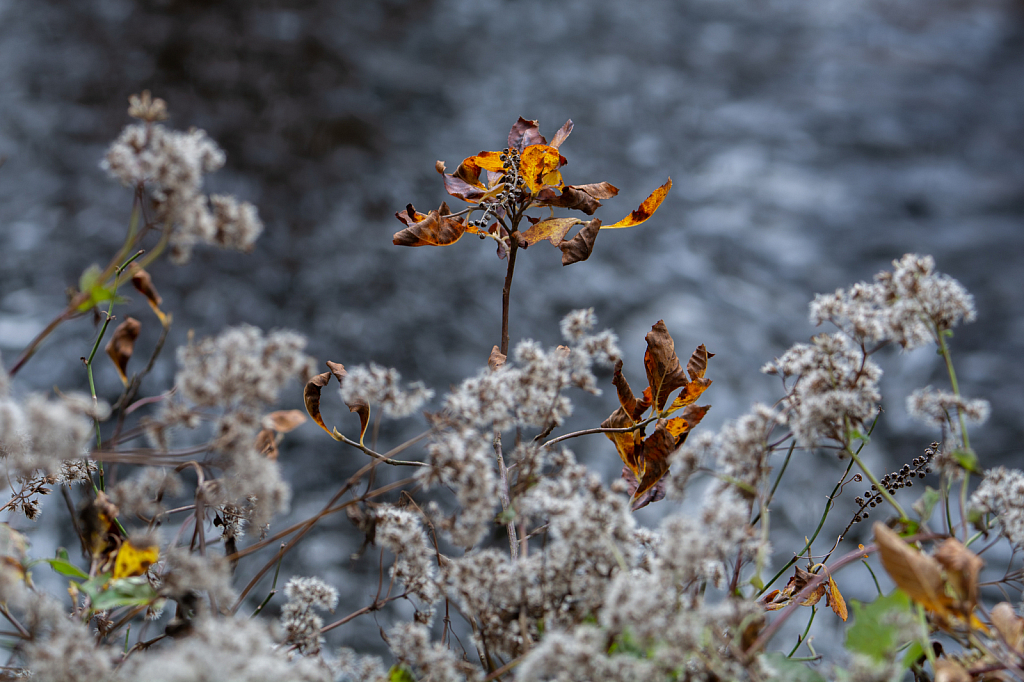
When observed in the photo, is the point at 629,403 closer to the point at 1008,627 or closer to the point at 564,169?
the point at 1008,627

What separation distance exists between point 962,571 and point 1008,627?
0.14ft

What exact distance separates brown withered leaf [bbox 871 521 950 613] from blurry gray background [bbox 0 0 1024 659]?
2.75 feet

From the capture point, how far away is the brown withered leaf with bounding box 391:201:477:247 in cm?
36

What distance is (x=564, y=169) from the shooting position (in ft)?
4.62

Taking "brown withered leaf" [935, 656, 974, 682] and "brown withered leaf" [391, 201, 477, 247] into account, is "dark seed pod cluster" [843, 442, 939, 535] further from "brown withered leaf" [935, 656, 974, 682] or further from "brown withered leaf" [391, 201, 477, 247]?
"brown withered leaf" [391, 201, 477, 247]

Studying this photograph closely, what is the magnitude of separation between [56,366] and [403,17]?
115cm

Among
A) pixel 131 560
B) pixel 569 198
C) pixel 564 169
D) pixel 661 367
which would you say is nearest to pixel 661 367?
pixel 661 367

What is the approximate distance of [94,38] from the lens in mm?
1466

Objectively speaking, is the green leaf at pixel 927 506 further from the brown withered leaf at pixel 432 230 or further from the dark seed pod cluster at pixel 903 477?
the brown withered leaf at pixel 432 230

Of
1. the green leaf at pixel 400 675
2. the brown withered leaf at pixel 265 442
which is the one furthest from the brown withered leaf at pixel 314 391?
the green leaf at pixel 400 675

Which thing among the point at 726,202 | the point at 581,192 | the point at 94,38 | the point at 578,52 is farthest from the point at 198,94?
the point at 581,192

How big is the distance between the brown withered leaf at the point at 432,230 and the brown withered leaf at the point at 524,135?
7 centimetres

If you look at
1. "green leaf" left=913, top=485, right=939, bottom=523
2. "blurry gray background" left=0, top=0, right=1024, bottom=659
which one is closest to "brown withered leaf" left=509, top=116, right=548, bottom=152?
"green leaf" left=913, top=485, right=939, bottom=523

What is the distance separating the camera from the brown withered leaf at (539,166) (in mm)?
360
